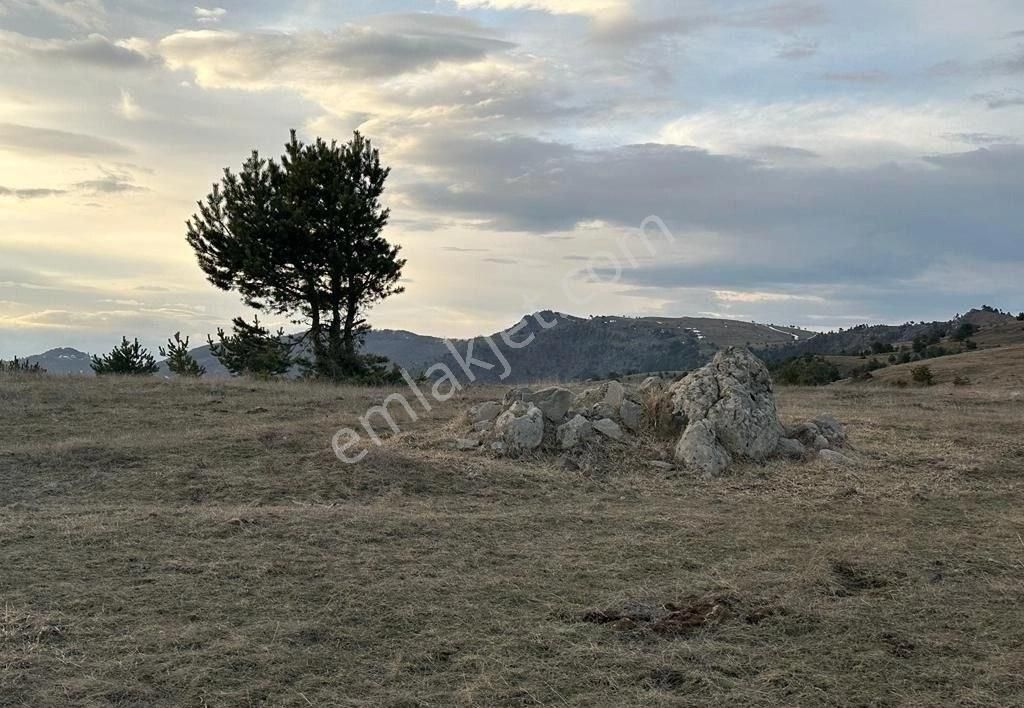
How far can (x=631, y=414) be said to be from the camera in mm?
11109

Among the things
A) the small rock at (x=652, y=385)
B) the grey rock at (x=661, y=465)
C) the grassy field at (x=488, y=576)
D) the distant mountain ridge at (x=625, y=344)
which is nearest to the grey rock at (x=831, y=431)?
the grassy field at (x=488, y=576)

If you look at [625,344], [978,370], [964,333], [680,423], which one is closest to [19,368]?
[680,423]

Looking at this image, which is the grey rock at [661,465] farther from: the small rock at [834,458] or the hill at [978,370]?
the hill at [978,370]

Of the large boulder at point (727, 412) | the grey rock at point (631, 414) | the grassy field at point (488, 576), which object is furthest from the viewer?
the grey rock at point (631, 414)

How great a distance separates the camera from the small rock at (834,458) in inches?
385

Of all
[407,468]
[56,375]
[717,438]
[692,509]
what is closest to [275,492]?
[407,468]

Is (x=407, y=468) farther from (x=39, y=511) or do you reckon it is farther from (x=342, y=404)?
(x=342, y=404)

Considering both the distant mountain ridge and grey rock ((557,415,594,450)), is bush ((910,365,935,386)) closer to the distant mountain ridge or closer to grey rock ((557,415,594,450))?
grey rock ((557,415,594,450))

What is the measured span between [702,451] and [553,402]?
7.63 feet

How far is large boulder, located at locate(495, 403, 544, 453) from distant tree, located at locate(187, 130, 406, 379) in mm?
12659

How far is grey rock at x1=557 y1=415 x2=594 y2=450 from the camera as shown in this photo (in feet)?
33.4

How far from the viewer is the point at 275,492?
827cm

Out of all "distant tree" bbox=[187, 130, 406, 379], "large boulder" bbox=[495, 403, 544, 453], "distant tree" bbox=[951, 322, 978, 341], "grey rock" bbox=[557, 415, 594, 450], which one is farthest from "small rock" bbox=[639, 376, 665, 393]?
"distant tree" bbox=[951, 322, 978, 341]

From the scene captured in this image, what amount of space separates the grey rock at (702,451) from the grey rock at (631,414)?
892 millimetres
